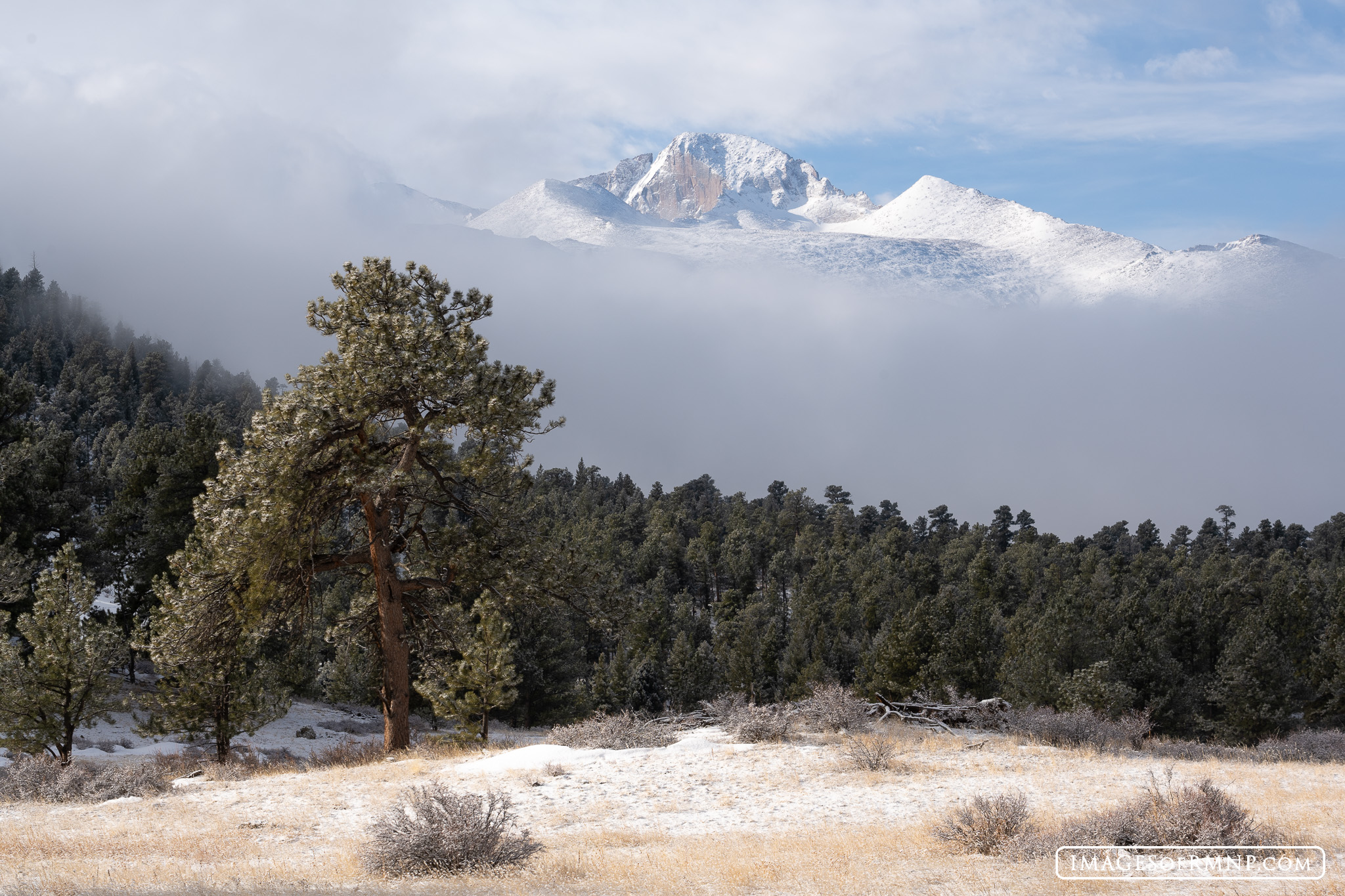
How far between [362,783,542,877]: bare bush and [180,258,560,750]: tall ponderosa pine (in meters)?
9.22

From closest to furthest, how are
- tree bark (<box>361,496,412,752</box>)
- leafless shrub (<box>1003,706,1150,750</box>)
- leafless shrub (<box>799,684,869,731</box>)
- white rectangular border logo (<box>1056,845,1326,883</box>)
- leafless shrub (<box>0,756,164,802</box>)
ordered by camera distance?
white rectangular border logo (<box>1056,845,1326,883</box>) → leafless shrub (<box>0,756,164,802</box>) → leafless shrub (<box>1003,706,1150,750</box>) → leafless shrub (<box>799,684,869,731</box>) → tree bark (<box>361,496,412,752</box>)

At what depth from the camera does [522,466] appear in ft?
70.3

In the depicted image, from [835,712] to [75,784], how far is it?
1512 centimetres

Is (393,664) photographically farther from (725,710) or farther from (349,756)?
(725,710)

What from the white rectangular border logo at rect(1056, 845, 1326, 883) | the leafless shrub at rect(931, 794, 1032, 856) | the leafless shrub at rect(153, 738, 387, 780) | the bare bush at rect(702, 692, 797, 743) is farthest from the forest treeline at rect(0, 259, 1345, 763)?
the white rectangular border logo at rect(1056, 845, 1326, 883)

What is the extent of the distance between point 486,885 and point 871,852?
15.2 ft

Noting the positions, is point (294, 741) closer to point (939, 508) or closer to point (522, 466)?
point (522, 466)

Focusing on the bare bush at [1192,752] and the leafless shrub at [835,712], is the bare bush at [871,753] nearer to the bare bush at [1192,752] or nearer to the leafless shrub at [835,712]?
the leafless shrub at [835,712]

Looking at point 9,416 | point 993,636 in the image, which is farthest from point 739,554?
point 9,416

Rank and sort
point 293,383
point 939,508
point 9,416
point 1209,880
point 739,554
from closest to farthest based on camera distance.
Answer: point 1209,880, point 293,383, point 9,416, point 739,554, point 939,508

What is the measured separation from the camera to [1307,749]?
69.1ft

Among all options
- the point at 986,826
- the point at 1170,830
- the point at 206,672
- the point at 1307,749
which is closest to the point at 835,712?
the point at 986,826

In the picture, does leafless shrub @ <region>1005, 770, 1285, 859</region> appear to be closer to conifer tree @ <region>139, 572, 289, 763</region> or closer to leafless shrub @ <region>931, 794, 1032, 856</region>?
leafless shrub @ <region>931, 794, 1032, 856</region>

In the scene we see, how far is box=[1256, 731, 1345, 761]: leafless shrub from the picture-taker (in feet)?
63.6
